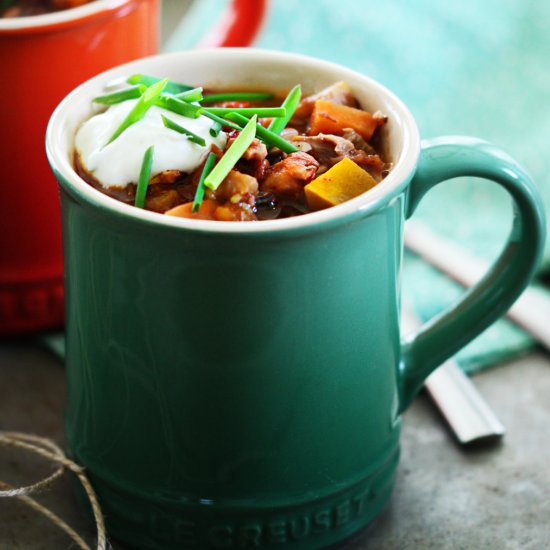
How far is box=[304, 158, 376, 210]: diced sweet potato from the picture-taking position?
0.82m

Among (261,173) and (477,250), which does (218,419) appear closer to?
(261,173)

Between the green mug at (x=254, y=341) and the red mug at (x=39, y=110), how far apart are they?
0.48 ft

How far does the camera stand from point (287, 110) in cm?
92

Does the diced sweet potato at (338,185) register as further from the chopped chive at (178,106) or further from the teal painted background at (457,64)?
the teal painted background at (457,64)

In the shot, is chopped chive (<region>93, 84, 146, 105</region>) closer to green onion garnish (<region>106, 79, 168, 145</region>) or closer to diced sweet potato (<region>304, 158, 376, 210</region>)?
green onion garnish (<region>106, 79, 168, 145</region>)

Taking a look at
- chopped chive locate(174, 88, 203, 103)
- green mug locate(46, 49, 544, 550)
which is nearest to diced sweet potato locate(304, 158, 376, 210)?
green mug locate(46, 49, 544, 550)

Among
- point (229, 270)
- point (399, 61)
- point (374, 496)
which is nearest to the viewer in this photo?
point (229, 270)

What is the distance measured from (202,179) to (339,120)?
165 mm

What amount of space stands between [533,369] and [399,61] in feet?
2.01

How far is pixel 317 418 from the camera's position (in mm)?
870

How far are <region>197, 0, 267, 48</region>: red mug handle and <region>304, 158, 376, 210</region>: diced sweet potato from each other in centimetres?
51

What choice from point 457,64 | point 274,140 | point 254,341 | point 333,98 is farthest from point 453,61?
point 254,341

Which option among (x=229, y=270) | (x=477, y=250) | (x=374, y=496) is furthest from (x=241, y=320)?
(x=477, y=250)

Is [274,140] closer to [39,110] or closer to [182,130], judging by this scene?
[182,130]
